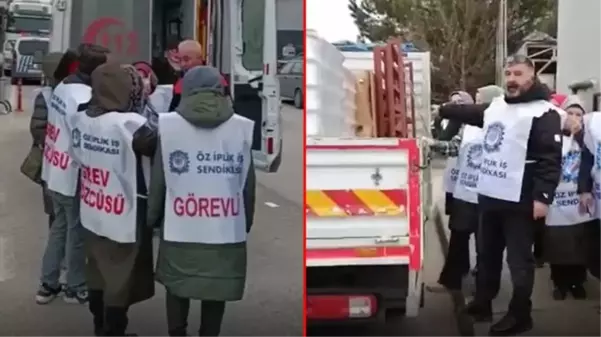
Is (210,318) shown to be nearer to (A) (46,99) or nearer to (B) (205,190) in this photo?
(B) (205,190)

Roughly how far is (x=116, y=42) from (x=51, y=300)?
28.0 inches

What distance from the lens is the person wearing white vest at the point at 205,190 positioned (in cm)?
230

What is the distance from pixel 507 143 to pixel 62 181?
1464mm

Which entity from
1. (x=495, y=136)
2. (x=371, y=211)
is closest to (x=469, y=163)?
(x=495, y=136)

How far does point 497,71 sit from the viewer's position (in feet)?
12.6

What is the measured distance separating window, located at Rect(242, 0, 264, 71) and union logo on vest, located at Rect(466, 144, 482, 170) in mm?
1422

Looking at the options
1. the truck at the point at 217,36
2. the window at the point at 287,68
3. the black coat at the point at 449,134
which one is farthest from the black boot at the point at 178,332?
the black coat at the point at 449,134

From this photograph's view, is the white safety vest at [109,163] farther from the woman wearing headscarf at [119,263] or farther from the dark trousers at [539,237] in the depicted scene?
the dark trousers at [539,237]

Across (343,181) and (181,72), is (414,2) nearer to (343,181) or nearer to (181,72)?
(343,181)

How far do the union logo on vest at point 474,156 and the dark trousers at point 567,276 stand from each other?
4.15 feet

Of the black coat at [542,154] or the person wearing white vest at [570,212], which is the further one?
the person wearing white vest at [570,212]

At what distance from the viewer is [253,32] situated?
7.10 ft

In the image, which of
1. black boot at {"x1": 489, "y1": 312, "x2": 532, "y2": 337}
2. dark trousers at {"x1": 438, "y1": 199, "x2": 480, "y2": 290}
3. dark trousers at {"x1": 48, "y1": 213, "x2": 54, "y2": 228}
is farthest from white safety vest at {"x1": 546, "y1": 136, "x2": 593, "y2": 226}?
dark trousers at {"x1": 48, "y1": 213, "x2": 54, "y2": 228}

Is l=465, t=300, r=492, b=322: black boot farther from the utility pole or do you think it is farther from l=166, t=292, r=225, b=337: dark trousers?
l=166, t=292, r=225, b=337: dark trousers
